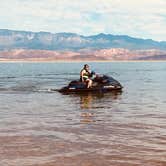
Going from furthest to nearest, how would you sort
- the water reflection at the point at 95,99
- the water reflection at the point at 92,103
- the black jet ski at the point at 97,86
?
the black jet ski at the point at 97,86, the water reflection at the point at 95,99, the water reflection at the point at 92,103

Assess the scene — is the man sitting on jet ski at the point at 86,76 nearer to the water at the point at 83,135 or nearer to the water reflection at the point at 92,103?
the water reflection at the point at 92,103

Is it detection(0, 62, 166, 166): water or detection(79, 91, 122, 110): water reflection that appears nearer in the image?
detection(0, 62, 166, 166): water

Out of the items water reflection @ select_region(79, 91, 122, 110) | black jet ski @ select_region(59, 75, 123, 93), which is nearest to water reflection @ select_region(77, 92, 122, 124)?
water reflection @ select_region(79, 91, 122, 110)

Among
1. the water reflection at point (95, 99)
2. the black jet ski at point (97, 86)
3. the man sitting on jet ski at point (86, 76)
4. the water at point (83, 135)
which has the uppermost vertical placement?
the man sitting on jet ski at point (86, 76)

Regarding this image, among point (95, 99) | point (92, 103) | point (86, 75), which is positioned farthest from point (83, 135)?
point (86, 75)

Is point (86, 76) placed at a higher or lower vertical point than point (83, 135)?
higher

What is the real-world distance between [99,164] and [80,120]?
6356mm

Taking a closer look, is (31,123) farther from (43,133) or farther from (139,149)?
(139,149)

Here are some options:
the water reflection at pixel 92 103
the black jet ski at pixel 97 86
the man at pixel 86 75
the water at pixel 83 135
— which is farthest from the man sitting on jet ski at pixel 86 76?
the water at pixel 83 135

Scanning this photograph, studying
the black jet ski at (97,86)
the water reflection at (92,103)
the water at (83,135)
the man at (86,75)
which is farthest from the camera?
the black jet ski at (97,86)

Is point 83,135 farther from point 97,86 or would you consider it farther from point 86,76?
point 97,86

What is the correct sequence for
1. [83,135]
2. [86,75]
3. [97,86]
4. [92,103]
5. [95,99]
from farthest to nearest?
1. [97,86]
2. [86,75]
3. [95,99]
4. [92,103]
5. [83,135]

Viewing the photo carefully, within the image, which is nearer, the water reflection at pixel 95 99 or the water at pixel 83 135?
the water at pixel 83 135

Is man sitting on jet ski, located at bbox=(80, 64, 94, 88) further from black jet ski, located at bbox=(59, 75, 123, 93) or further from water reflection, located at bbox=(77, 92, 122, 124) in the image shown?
water reflection, located at bbox=(77, 92, 122, 124)
